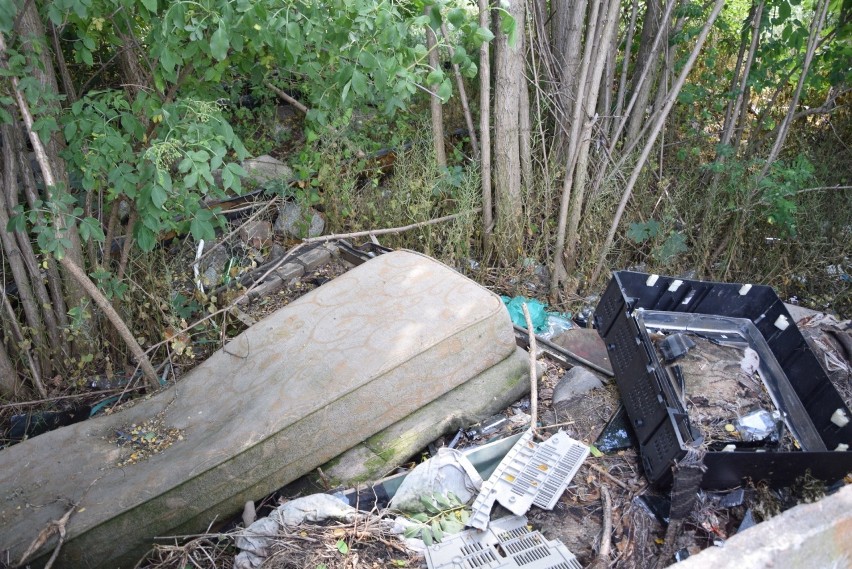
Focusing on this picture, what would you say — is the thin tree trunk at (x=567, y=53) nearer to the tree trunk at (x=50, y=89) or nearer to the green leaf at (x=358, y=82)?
the green leaf at (x=358, y=82)

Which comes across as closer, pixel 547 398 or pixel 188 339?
pixel 547 398

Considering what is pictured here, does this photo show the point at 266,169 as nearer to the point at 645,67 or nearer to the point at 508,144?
the point at 508,144

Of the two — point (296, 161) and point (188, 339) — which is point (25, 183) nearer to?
point (188, 339)

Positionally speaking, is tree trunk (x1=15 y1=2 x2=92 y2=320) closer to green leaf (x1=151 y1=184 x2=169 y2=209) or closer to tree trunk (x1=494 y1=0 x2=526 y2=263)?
green leaf (x1=151 y1=184 x2=169 y2=209)

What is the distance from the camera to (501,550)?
2066 millimetres

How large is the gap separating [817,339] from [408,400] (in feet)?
6.91

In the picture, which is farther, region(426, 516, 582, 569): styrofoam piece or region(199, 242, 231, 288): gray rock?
region(199, 242, 231, 288): gray rock

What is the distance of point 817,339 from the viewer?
10.00 ft

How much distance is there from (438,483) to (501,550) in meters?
0.34

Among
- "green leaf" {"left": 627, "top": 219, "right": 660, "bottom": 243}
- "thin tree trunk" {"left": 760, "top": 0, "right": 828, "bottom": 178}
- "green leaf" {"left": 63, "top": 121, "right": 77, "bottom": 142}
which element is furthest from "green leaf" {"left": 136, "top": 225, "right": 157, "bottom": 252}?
"thin tree trunk" {"left": 760, "top": 0, "right": 828, "bottom": 178}

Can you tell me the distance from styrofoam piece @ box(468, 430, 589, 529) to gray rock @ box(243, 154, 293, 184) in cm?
246

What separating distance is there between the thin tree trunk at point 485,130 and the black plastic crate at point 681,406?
51.2 inches

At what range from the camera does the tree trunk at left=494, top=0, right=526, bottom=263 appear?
3801mm

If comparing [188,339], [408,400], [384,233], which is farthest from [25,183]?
[408,400]
